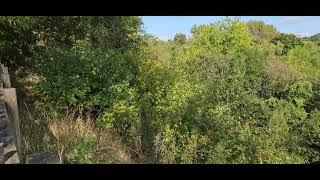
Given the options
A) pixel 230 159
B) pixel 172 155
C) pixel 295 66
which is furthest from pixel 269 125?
pixel 295 66

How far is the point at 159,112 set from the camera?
8500 mm

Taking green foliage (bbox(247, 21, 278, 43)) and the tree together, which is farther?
green foliage (bbox(247, 21, 278, 43))

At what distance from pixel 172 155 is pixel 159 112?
73.5 inches

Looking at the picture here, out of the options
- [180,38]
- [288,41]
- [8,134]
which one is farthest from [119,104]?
[288,41]

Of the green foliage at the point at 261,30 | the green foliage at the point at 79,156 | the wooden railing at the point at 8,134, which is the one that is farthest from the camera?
the green foliage at the point at 261,30

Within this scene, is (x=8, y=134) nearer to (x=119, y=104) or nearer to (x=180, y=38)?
(x=119, y=104)

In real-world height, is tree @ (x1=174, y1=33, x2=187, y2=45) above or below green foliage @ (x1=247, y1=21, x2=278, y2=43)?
below

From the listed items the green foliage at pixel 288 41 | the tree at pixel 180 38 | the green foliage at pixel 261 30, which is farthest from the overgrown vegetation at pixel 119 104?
the green foliage at pixel 261 30

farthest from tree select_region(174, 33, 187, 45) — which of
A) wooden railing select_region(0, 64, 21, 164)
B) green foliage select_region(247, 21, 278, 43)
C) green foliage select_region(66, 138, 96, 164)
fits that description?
wooden railing select_region(0, 64, 21, 164)

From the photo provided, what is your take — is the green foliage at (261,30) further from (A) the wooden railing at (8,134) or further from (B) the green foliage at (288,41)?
(A) the wooden railing at (8,134)

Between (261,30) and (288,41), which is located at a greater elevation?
(261,30)

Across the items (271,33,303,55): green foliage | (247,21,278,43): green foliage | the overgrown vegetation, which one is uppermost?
(247,21,278,43): green foliage

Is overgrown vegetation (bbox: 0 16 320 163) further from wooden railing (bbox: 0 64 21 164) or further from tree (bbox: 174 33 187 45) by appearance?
tree (bbox: 174 33 187 45)
